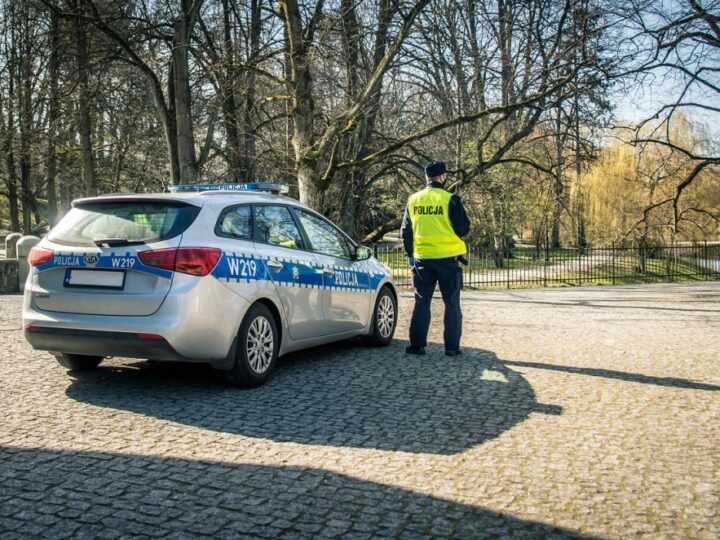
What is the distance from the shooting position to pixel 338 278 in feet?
25.3

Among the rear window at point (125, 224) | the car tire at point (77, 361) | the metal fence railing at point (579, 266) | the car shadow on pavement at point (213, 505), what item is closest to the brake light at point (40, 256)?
the rear window at point (125, 224)

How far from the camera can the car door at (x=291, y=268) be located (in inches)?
259

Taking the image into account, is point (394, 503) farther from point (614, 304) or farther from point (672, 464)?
point (614, 304)

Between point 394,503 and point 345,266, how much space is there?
14.5 ft

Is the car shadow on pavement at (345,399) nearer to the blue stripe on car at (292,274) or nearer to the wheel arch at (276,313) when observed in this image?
the wheel arch at (276,313)

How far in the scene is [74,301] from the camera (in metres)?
5.85

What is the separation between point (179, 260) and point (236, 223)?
0.81 metres

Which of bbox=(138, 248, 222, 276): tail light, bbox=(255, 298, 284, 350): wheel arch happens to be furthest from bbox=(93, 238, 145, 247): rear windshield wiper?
bbox=(255, 298, 284, 350): wheel arch

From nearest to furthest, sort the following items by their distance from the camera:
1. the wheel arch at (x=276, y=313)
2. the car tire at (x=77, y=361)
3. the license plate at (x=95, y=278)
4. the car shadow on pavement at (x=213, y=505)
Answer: the car shadow on pavement at (x=213, y=505)
the license plate at (x=95, y=278)
the wheel arch at (x=276, y=313)
the car tire at (x=77, y=361)

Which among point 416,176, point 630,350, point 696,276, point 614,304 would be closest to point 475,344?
point 630,350

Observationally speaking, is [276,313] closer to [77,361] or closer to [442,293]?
[77,361]

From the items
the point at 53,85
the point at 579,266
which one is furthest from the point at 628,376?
the point at 579,266

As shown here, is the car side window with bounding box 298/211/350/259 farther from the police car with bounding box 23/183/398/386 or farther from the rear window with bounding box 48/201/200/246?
the rear window with bounding box 48/201/200/246

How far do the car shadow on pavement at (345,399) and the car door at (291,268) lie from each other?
0.49 metres
